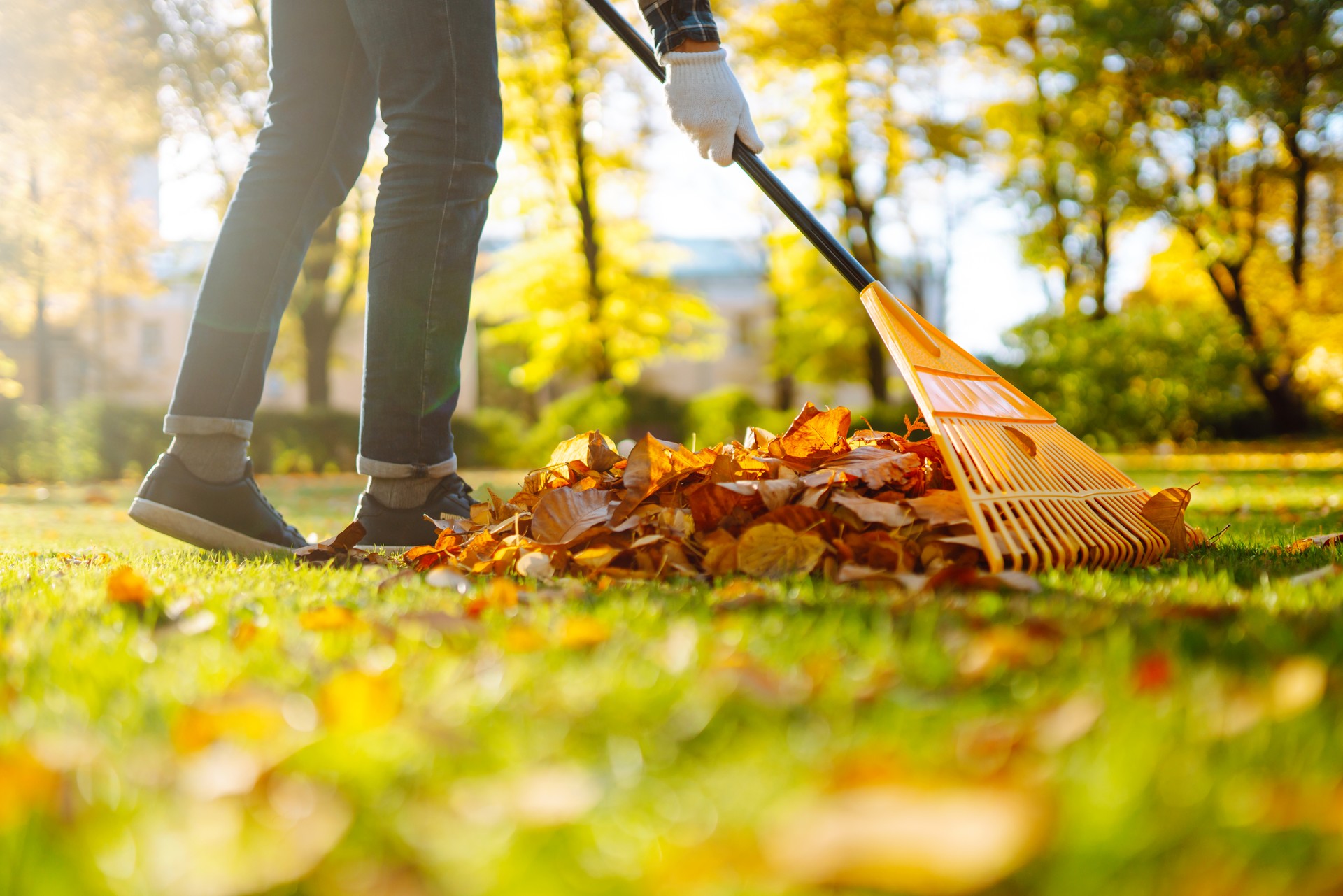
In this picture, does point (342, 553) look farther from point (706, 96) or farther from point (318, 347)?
point (318, 347)

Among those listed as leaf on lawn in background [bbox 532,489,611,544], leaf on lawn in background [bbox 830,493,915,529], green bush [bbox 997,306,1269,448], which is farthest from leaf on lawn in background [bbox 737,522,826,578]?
green bush [bbox 997,306,1269,448]

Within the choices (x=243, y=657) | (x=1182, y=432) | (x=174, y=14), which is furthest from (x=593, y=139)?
(x=243, y=657)

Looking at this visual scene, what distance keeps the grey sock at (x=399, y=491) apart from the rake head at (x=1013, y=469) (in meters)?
1.24

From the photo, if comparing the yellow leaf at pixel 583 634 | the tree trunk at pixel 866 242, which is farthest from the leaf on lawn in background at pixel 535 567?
the tree trunk at pixel 866 242

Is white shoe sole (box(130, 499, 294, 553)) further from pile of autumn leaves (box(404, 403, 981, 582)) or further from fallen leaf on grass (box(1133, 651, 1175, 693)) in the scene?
fallen leaf on grass (box(1133, 651, 1175, 693))

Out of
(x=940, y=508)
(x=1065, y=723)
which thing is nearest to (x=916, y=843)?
(x=1065, y=723)

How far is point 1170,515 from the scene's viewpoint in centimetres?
241

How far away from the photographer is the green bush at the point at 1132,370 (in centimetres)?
1434

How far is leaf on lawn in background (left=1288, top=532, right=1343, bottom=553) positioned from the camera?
2.38m

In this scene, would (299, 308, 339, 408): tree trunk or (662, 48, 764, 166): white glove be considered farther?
(299, 308, 339, 408): tree trunk

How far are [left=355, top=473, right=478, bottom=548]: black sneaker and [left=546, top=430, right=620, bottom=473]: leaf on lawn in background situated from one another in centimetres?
29

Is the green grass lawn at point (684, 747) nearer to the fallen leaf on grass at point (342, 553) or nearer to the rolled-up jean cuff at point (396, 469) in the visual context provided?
the fallen leaf on grass at point (342, 553)

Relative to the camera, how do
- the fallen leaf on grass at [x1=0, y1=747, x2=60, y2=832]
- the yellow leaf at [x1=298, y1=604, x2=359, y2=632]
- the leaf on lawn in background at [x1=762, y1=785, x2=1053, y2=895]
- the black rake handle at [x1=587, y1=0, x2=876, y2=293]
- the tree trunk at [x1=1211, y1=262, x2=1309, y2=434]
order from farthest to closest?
the tree trunk at [x1=1211, y1=262, x2=1309, y2=434]
the black rake handle at [x1=587, y1=0, x2=876, y2=293]
the yellow leaf at [x1=298, y1=604, x2=359, y2=632]
the fallen leaf on grass at [x1=0, y1=747, x2=60, y2=832]
the leaf on lawn in background at [x1=762, y1=785, x2=1053, y2=895]

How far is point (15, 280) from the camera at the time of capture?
14477mm
